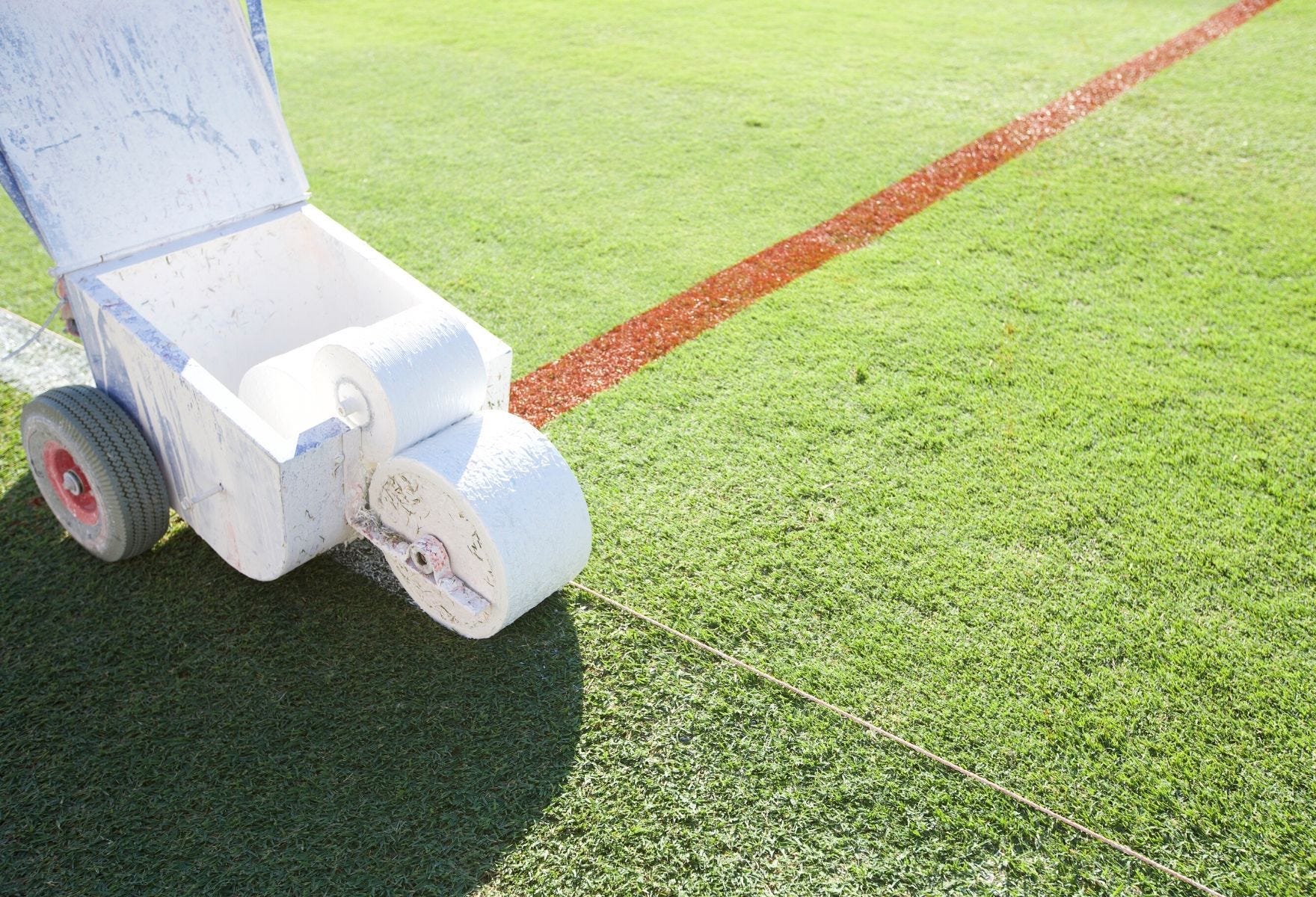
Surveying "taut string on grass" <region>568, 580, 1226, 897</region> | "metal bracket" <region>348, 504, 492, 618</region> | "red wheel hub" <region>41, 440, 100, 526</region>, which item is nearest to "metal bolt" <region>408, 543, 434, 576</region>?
"metal bracket" <region>348, 504, 492, 618</region>

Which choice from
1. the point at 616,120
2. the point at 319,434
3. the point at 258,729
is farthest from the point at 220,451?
the point at 616,120

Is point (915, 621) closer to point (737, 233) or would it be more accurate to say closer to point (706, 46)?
point (737, 233)

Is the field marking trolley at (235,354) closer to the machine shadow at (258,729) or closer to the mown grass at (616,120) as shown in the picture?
the machine shadow at (258,729)

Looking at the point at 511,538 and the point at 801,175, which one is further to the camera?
the point at 801,175

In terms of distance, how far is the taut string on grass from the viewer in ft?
8.64

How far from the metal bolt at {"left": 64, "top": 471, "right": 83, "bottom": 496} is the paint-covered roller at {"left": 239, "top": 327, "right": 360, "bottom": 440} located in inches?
24.3

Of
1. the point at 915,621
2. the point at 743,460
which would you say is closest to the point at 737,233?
the point at 743,460

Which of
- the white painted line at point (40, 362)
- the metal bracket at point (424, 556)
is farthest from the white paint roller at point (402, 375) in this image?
the white painted line at point (40, 362)

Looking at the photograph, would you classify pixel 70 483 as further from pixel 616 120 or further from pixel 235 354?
pixel 616 120

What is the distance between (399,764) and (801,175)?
4694mm

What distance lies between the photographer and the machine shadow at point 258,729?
2.56 meters

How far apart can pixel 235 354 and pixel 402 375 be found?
1188mm

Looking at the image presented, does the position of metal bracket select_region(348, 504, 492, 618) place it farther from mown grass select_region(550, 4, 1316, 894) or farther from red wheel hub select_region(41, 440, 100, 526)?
Answer: red wheel hub select_region(41, 440, 100, 526)

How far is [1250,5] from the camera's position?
9.67 m
